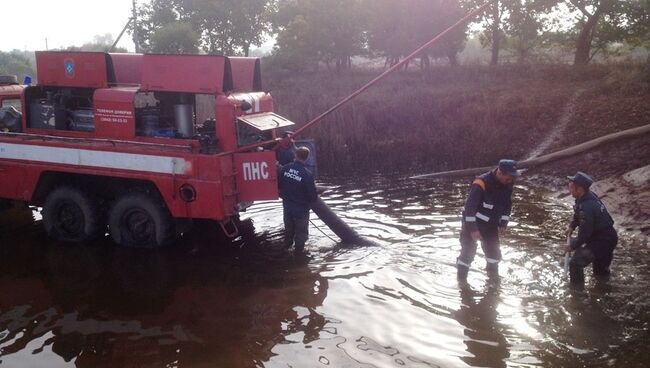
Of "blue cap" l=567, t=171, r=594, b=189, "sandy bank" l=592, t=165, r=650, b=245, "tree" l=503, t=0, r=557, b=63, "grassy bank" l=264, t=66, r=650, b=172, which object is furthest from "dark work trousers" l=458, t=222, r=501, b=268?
"tree" l=503, t=0, r=557, b=63

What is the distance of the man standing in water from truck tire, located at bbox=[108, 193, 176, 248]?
171 inches

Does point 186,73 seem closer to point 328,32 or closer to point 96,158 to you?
point 96,158

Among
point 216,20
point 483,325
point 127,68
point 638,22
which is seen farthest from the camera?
point 216,20

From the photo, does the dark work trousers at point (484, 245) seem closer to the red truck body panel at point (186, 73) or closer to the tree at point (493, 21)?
the red truck body panel at point (186, 73)

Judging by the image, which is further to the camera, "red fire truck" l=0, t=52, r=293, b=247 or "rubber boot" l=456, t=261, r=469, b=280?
"red fire truck" l=0, t=52, r=293, b=247

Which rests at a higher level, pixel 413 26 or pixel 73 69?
pixel 413 26

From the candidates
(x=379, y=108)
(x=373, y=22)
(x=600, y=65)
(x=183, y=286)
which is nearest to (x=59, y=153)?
(x=183, y=286)

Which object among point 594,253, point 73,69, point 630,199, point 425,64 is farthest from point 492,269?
point 425,64

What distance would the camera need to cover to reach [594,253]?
7.24 meters

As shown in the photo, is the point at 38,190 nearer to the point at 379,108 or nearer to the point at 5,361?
the point at 5,361

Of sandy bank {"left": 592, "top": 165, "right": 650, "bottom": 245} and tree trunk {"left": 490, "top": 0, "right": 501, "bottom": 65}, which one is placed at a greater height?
tree trunk {"left": 490, "top": 0, "right": 501, "bottom": 65}

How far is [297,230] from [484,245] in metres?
2.77

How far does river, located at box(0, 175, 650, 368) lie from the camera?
5.77 m

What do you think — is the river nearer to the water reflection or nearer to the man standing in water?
the water reflection
